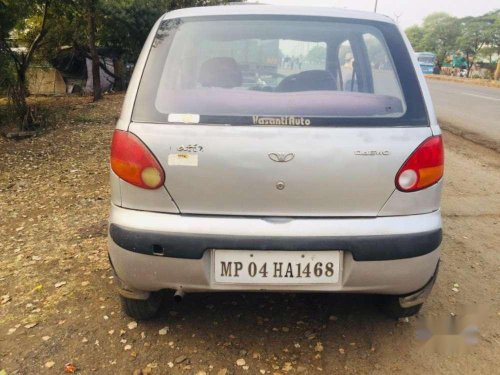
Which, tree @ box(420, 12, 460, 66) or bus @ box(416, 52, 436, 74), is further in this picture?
tree @ box(420, 12, 460, 66)

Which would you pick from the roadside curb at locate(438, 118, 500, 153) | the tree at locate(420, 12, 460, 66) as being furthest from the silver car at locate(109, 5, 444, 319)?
the tree at locate(420, 12, 460, 66)

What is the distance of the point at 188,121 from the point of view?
83.0 inches

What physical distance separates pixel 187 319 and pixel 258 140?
1.19 metres

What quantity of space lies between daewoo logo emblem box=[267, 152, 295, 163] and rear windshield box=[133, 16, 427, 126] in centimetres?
14

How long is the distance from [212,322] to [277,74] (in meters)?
1.40

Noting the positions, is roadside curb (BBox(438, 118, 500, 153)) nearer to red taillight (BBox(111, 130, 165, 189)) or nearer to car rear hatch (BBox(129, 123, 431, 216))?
car rear hatch (BBox(129, 123, 431, 216))

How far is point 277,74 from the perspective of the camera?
262 centimetres

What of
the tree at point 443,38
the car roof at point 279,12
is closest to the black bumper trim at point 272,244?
the car roof at point 279,12

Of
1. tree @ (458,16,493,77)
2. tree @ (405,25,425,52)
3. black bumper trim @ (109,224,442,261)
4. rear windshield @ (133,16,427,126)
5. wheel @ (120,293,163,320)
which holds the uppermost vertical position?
rear windshield @ (133,16,427,126)

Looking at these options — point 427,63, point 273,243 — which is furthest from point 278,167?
point 427,63

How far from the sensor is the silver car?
2070 millimetres

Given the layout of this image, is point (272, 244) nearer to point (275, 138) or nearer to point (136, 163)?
point (275, 138)

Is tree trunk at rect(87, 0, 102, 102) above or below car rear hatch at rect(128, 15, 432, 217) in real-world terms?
below

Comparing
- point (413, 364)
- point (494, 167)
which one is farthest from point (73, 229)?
point (494, 167)
